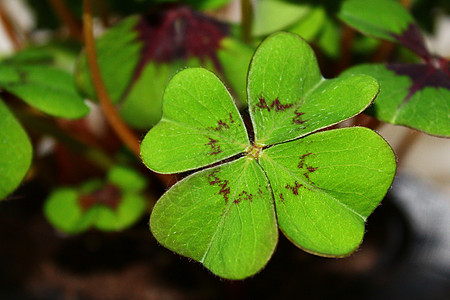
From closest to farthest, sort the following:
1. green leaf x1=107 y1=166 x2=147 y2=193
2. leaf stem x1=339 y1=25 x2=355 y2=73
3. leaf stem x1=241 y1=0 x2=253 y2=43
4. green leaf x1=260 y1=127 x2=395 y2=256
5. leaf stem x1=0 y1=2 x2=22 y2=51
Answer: green leaf x1=260 y1=127 x2=395 y2=256, leaf stem x1=241 y1=0 x2=253 y2=43, leaf stem x1=339 y1=25 x2=355 y2=73, green leaf x1=107 y1=166 x2=147 y2=193, leaf stem x1=0 y1=2 x2=22 y2=51

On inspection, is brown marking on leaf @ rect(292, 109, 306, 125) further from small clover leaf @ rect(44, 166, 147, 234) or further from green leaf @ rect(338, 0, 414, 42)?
small clover leaf @ rect(44, 166, 147, 234)

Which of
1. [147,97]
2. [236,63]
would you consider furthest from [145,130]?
[236,63]

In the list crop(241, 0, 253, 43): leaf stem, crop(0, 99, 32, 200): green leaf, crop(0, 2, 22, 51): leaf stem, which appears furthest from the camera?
crop(0, 2, 22, 51): leaf stem

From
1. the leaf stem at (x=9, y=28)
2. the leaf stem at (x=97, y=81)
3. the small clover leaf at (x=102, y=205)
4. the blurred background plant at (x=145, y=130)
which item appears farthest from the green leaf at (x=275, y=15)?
the leaf stem at (x=9, y=28)

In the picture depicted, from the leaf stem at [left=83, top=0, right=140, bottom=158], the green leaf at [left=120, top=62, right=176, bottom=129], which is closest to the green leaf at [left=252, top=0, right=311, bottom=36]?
the green leaf at [left=120, top=62, right=176, bottom=129]

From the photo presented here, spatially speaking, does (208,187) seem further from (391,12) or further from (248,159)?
(391,12)

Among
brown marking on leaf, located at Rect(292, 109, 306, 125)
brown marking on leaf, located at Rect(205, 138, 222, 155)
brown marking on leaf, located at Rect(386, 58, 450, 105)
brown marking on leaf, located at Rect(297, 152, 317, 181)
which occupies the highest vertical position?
brown marking on leaf, located at Rect(205, 138, 222, 155)

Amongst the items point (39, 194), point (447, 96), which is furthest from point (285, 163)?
point (39, 194)

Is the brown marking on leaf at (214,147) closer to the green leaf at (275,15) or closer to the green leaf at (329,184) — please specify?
the green leaf at (329,184)
